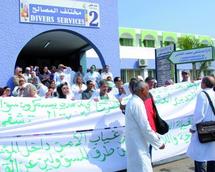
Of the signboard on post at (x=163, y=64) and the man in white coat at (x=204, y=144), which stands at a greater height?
the signboard on post at (x=163, y=64)

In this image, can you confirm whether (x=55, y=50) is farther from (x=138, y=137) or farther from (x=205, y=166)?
(x=138, y=137)

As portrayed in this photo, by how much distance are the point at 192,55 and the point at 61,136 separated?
695 cm

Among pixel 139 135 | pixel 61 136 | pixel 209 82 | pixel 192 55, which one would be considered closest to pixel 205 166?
pixel 209 82

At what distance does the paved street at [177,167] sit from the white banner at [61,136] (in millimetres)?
246

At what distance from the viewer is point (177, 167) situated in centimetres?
782

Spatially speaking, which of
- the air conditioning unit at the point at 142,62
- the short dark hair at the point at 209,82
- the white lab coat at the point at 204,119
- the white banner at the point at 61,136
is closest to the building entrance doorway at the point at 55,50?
the white banner at the point at 61,136

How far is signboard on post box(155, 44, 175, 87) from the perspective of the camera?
1387cm

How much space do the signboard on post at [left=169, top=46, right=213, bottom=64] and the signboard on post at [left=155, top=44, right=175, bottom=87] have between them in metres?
0.63

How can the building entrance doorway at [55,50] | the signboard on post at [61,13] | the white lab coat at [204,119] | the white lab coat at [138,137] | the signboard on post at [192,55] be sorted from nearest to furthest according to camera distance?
1. the white lab coat at [138,137]
2. the white lab coat at [204,119]
3. the signboard on post at [192,55]
4. the signboard on post at [61,13]
5. the building entrance doorway at [55,50]

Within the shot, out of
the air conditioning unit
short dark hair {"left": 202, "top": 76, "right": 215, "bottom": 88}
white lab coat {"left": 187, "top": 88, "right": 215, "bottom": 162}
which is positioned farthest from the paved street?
the air conditioning unit

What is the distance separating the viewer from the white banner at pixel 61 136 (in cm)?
635

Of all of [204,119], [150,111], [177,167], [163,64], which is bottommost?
[177,167]

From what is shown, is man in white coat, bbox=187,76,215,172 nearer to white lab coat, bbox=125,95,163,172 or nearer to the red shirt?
the red shirt

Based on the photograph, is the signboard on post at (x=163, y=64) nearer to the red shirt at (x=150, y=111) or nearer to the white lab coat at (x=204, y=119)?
the red shirt at (x=150, y=111)
